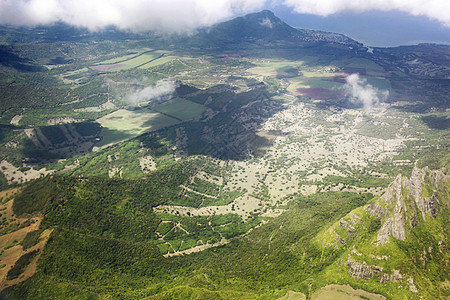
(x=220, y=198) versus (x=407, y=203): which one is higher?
(x=407, y=203)

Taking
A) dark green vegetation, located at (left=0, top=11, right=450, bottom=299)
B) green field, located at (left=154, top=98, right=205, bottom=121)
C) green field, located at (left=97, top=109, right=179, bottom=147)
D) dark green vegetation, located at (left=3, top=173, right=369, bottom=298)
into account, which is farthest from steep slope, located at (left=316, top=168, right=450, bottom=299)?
green field, located at (left=154, top=98, right=205, bottom=121)

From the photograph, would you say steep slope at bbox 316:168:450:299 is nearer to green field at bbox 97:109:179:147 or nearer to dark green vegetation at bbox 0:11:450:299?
dark green vegetation at bbox 0:11:450:299

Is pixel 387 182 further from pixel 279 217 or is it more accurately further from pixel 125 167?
pixel 125 167

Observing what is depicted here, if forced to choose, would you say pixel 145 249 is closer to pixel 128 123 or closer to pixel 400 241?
pixel 400 241

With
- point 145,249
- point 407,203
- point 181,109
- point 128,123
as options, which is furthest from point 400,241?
point 181,109

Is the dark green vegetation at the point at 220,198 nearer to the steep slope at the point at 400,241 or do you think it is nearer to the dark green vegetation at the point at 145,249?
the steep slope at the point at 400,241

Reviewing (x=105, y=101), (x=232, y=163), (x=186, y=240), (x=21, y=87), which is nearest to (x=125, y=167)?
(x=232, y=163)
